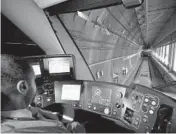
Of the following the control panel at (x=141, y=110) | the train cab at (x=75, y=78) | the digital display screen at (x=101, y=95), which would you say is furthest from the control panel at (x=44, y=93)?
the control panel at (x=141, y=110)

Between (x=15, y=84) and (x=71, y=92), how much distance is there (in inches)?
76.3

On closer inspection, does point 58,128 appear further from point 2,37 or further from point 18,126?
point 2,37

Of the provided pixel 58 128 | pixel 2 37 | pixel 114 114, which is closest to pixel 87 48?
pixel 2 37

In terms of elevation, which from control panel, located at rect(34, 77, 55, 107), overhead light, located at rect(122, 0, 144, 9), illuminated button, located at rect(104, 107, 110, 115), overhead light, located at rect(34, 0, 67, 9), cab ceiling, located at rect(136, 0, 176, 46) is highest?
cab ceiling, located at rect(136, 0, 176, 46)

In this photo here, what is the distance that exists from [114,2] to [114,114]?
1.66 m

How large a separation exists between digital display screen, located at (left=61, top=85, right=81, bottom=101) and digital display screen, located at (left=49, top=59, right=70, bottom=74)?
33 centimetres

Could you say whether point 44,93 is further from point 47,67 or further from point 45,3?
point 45,3

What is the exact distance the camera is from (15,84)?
4.35 feet

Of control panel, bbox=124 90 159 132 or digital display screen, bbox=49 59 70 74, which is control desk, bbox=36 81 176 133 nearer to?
control panel, bbox=124 90 159 132

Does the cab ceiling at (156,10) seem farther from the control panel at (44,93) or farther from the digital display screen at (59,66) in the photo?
the control panel at (44,93)

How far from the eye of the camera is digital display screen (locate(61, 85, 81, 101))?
3176 mm

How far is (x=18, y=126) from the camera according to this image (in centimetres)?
126

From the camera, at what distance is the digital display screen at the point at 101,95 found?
285 centimetres

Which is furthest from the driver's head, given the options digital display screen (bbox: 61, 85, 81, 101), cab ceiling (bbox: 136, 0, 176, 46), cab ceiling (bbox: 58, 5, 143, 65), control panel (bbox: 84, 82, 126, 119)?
cab ceiling (bbox: 136, 0, 176, 46)
